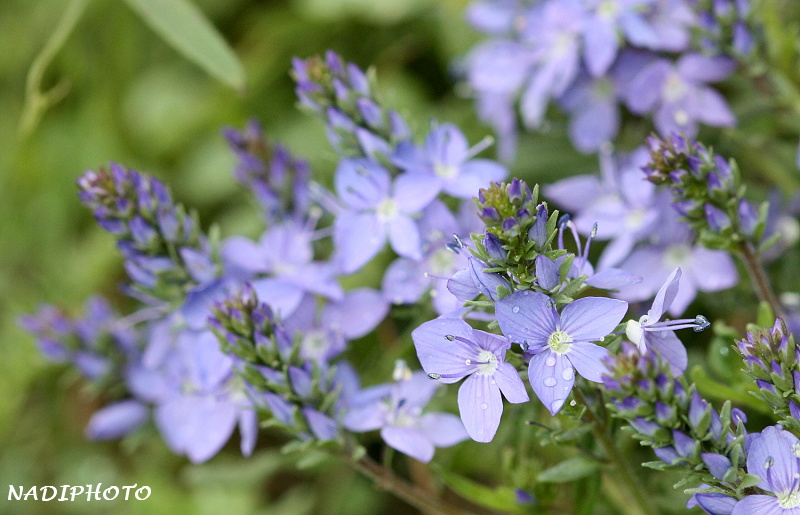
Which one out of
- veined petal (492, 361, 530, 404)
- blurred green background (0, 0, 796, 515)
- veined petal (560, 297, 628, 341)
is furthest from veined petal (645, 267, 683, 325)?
blurred green background (0, 0, 796, 515)

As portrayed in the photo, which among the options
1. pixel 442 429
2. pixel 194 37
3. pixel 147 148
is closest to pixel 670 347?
pixel 442 429

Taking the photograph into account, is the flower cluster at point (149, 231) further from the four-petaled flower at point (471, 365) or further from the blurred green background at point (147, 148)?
the blurred green background at point (147, 148)

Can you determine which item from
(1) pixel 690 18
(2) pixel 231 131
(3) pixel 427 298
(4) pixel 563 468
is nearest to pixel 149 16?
(2) pixel 231 131

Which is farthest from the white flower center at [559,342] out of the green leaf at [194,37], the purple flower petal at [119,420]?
the purple flower petal at [119,420]

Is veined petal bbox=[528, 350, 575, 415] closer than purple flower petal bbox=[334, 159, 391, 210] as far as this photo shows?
Yes

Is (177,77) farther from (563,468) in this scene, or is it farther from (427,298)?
(563,468)

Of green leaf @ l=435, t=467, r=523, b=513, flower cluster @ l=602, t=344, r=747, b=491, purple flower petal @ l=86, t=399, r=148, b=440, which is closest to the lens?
flower cluster @ l=602, t=344, r=747, b=491

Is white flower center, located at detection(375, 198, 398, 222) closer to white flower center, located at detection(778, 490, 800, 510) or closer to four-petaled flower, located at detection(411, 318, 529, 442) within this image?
four-petaled flower, located at detection(411, 318, 529, 442)

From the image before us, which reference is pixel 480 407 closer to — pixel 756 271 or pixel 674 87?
pixel 756 271
